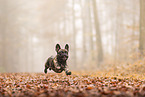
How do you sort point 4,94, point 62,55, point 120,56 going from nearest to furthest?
point 4,94 → point 62,55 → point 120,56

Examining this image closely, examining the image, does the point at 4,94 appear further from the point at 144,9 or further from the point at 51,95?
the point at 144,9

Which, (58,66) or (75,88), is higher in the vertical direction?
(58,66)

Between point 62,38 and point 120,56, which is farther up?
point 62,38

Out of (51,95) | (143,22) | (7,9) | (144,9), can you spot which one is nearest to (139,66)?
(143,22)

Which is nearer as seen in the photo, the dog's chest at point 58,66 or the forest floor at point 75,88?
the forest floor at point 75,88

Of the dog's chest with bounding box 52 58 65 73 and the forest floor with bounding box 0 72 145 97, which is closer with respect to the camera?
the forest floor with bounding box 0 72 145 97

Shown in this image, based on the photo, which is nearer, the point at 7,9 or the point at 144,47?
the point at 144,47

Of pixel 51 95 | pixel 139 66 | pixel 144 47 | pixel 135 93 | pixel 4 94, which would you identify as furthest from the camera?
pixel 144 47

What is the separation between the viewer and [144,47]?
12.5 m

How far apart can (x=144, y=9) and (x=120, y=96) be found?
11173 mm

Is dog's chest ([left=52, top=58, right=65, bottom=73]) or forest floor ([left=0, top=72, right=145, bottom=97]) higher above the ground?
dog's chest ([left=52, top=58, right=65, bottom=73])

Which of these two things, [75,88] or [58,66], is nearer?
[75,88]

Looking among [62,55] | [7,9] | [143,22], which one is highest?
[7,9]

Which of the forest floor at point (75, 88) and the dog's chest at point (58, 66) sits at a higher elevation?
the dog's chest at point (58, 66)
